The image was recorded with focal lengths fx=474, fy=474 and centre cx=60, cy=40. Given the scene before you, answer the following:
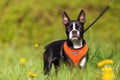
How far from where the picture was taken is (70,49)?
227 inches

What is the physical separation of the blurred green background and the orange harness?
5.37 meters

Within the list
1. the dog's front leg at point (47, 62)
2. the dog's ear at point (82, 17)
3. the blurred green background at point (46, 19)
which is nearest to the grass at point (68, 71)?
the dog's front leg at point (47, 62)

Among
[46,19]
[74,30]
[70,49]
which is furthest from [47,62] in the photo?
[46,19]

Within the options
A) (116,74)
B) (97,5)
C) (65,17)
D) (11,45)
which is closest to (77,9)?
(97,5)

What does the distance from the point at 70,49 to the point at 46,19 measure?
278 inches

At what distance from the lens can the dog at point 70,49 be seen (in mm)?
5652

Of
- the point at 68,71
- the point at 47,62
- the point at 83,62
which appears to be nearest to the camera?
the point at 68,71

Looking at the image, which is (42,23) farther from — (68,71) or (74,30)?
(68,71)

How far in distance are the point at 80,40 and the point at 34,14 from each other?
698 cm

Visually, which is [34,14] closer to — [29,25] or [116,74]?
[29,25]

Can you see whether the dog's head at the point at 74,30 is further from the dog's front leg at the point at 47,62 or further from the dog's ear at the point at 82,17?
the dog's front leg at the point at 47,62

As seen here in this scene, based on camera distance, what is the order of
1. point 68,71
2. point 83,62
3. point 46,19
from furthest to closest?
point 46,19
point 83,62
point 68,71

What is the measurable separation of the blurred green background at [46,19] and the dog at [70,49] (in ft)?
16.5

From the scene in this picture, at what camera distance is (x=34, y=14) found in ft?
41.8
